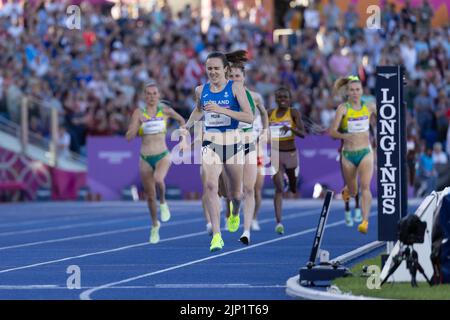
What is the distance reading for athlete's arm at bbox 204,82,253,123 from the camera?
17.5 metres

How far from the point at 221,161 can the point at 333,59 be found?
19045 mm

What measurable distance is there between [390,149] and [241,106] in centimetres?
416

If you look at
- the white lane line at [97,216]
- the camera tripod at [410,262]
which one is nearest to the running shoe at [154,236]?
the white lane line at [97,216]

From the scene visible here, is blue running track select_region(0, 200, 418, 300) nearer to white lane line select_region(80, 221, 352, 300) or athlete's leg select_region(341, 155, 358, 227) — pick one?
white lane line select_region(80, 221, 352, 300)

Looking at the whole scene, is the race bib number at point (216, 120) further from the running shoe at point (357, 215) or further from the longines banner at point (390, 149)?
the running shoe at point (357, 215)

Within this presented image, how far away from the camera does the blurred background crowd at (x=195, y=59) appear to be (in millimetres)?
36156

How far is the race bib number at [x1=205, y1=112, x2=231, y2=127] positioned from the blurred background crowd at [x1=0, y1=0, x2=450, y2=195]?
640 inches

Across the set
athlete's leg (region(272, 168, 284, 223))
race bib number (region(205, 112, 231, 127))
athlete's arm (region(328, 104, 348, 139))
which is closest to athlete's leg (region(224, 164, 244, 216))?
race bib number (region(205, 112, 231, 127))

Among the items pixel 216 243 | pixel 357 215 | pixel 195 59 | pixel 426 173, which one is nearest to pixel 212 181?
pixel 216 243

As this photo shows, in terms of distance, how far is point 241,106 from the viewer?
18062mm

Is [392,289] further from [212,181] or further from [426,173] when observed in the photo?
[426,173]

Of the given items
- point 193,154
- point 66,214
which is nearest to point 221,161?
point 66,214

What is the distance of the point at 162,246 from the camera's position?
20516 millimetres

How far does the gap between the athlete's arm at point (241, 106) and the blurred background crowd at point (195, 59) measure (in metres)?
16.4
